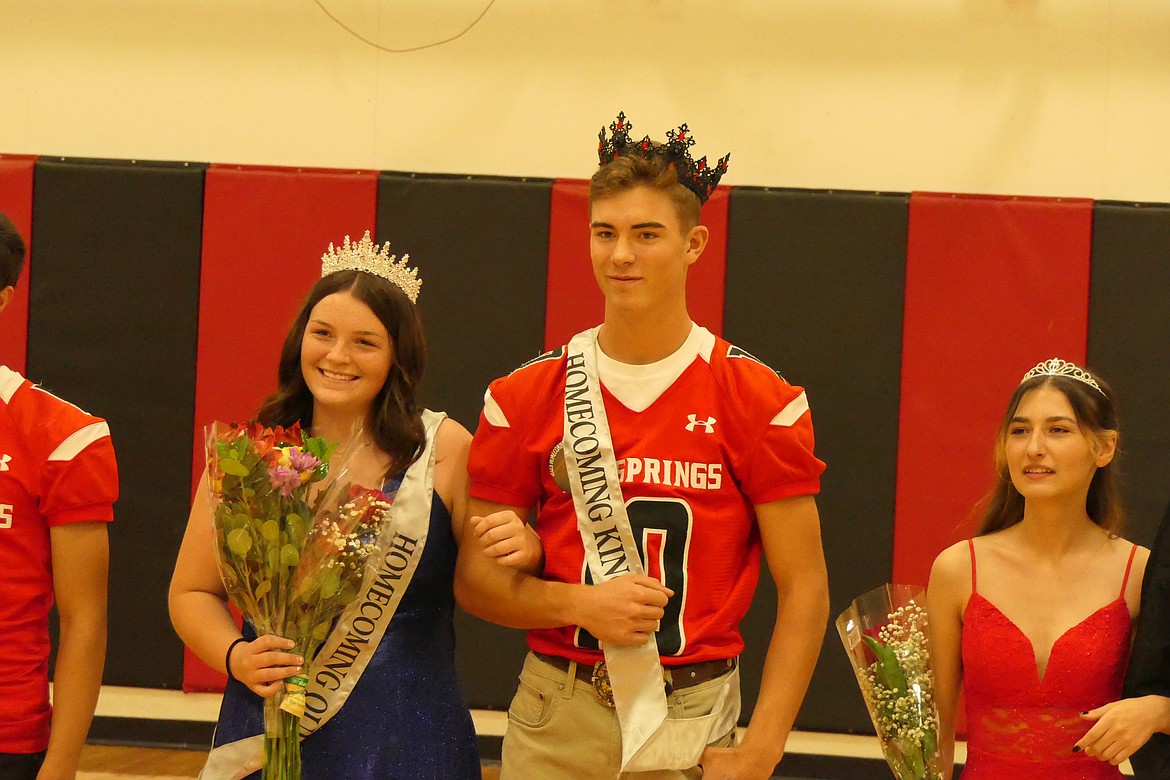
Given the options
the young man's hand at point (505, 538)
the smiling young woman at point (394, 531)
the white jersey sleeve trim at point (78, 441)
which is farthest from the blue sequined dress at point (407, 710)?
the white jersey sleeve trim at point (78, 441)

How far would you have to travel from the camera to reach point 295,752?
6.23 ft

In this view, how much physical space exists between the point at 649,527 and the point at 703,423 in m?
0.20

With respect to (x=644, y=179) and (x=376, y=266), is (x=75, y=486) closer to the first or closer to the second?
(x=376, y=266)

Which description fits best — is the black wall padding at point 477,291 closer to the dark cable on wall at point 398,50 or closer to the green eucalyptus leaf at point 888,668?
the dark cable on wall at point 398,50

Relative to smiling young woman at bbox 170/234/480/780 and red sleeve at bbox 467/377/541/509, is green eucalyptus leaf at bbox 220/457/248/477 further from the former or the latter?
red sleeve at bbox 467/377/541/509

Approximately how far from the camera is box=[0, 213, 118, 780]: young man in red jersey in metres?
2.04

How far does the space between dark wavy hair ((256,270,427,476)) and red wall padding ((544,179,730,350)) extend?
1998mm

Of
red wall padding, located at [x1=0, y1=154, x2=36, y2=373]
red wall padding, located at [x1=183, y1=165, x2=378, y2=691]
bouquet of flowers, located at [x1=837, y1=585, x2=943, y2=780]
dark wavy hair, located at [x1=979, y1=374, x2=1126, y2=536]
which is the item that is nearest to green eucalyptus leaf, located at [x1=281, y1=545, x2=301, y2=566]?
bouquet of flowers, located at [x1=837, y1=585, x2=943, y2=780]

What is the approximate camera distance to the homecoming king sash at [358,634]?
1.99m

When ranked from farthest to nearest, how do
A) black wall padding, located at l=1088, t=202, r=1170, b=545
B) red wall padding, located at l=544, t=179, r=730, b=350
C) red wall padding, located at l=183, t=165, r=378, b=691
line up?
red wall padding, located at l=183, t=165, r=378, b=691
red wall padding, located at l=544, t=179, r=730, b=350
black wall padding, located at l=1088, t=202, r=1170, b=545

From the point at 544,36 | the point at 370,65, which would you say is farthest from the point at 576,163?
the point at 370,65

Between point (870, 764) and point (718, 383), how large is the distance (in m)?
2.67

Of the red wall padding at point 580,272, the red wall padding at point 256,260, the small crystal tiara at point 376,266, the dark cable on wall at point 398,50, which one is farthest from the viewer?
the dark cable on wall at point 398,50

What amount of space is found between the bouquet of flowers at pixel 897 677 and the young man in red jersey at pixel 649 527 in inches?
6.0
